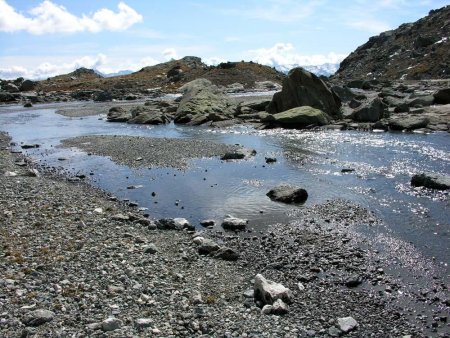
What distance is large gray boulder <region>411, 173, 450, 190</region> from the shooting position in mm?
24062

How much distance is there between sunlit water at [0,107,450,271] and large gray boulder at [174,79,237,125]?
11.8 metres

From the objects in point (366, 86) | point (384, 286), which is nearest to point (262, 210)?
point (384, 286)

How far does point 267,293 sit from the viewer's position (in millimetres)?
12781

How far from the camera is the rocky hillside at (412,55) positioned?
140m

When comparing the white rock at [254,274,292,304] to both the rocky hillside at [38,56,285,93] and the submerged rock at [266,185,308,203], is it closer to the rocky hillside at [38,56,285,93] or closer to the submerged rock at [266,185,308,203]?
the submerged rock at [266,185,308,203]

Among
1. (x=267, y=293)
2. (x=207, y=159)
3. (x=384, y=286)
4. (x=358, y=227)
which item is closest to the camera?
(x=267, y=293)

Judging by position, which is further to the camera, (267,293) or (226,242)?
(226,242)

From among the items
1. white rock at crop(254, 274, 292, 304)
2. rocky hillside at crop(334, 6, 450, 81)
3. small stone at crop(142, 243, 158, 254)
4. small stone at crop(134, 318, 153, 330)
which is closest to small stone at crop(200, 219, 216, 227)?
small stone at crop(142, 243, 158, 254)

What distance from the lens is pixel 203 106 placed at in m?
63.1

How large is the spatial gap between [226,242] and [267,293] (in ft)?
17.3

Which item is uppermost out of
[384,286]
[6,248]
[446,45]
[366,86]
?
[446,45]

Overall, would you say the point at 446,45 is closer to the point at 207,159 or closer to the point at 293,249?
the point at 207,159

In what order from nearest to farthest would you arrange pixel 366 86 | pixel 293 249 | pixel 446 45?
pixel 293 249 → pixel 366 86 → pixel 446 45

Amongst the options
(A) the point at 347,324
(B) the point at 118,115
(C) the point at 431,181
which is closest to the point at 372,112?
(C) the point at 431,181
